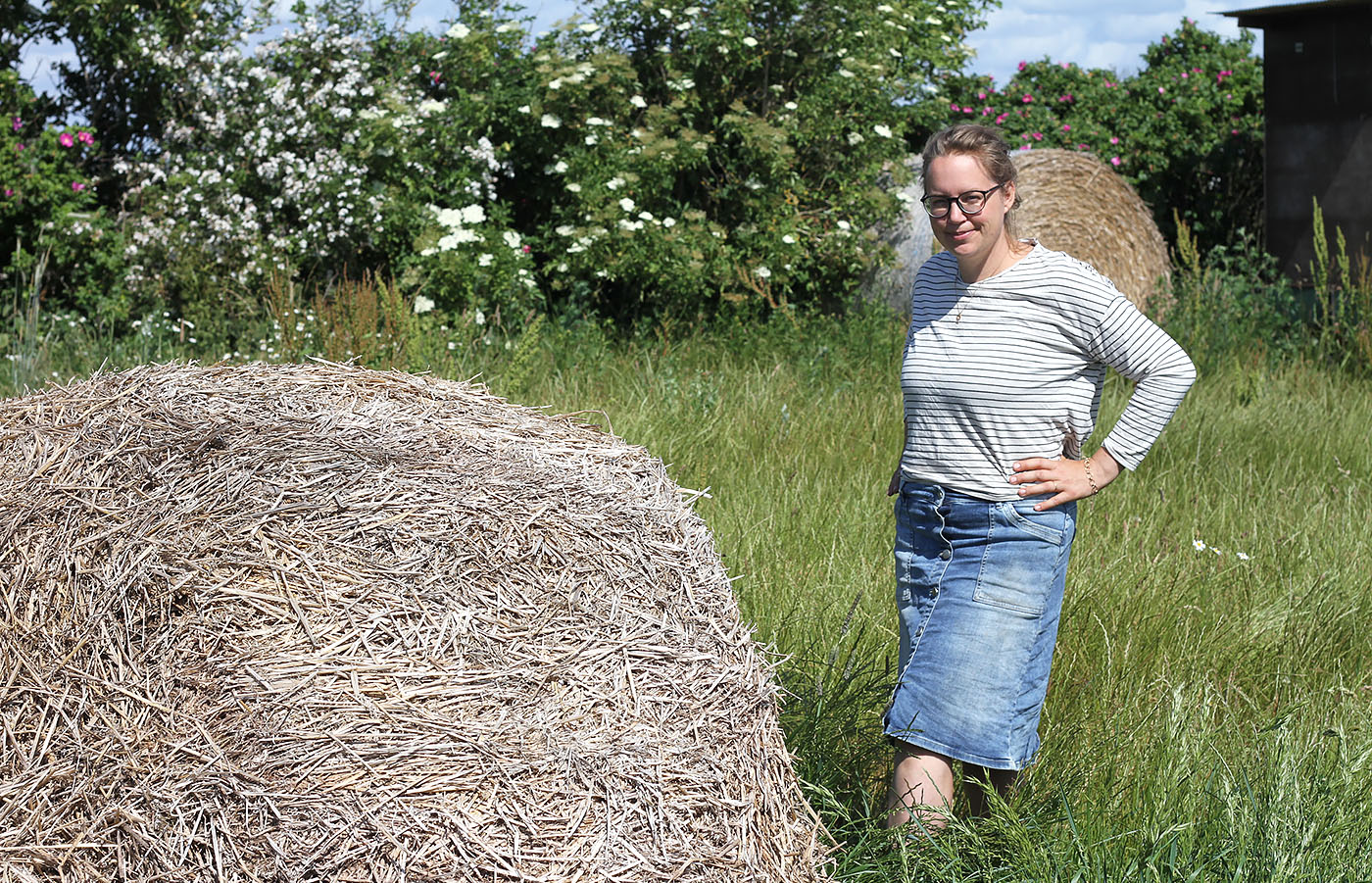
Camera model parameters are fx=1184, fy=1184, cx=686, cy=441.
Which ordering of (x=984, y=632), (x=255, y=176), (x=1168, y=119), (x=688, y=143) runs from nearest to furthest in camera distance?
(x=984, y=632), (x=255, y=176), (x=688, y=143), (x=1168, y=119)

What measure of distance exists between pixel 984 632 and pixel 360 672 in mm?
1323

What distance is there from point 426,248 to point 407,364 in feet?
7.24

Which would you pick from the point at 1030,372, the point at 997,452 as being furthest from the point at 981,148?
the point at 997,452

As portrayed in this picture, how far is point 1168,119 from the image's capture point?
12164mm

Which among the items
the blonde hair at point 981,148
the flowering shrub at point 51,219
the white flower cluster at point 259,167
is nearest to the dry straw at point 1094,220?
the white flower cluster at point 259,167

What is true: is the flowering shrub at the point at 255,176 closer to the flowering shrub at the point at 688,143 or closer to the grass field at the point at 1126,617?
the flowering shrub at the point at 688,143

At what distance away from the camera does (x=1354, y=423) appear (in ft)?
20.6

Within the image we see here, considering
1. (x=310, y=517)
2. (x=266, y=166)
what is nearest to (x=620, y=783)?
(x=310, y=517)

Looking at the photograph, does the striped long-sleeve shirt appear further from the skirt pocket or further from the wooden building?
the wooden building

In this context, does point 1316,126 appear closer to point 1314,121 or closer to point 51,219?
point 1314,121

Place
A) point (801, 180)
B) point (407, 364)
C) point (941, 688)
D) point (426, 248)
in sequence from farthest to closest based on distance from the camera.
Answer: point (801, 180) < point (426, 248) < point (407, 364) < point (941, 688)

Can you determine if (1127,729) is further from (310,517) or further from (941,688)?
(310,517)

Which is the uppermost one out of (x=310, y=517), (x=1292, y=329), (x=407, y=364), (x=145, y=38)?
(x=145, y=38)

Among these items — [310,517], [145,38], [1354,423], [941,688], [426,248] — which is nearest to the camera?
[310,517]
